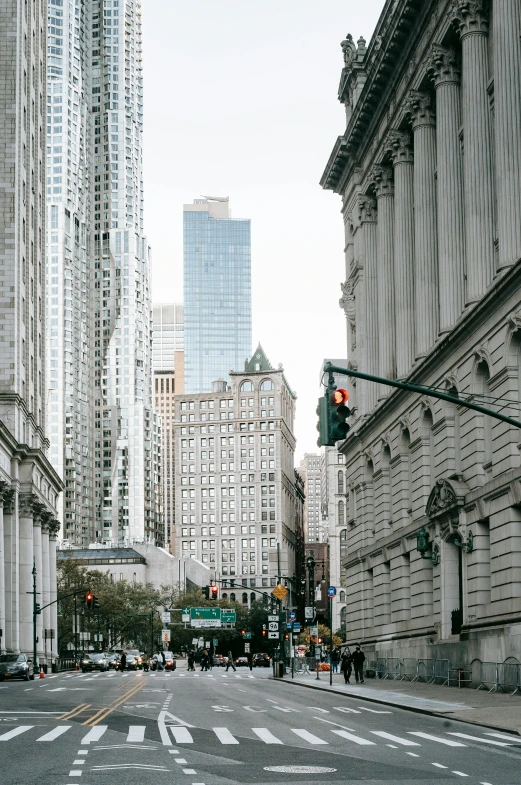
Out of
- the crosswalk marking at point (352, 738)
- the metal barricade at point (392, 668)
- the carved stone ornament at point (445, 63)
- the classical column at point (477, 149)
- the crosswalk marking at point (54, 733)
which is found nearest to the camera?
the crosswalk marking at point (352, 738)

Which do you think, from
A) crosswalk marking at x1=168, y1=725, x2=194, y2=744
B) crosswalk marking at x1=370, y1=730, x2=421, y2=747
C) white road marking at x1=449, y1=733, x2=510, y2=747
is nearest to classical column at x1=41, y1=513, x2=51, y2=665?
crosswalk marking at x1=168, y1=725, x2=194, y2=744

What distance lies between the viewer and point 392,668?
191ft

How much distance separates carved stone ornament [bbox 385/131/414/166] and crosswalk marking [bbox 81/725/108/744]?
42.4 m

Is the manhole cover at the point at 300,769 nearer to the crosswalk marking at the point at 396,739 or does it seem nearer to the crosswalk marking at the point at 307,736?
the crosswalk marking at the point at 396,739

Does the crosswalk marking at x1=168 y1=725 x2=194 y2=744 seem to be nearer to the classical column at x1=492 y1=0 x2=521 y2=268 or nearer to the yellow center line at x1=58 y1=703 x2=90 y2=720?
the yellow center line at x1=58 y1=703 x2=90 y2=720

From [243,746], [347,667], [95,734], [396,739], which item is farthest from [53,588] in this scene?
[243,746]

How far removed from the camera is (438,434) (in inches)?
2045

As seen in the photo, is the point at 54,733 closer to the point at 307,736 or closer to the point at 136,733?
the point at 136,733

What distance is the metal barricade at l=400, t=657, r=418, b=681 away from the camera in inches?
2096

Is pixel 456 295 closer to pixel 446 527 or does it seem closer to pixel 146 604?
pixel 446 527

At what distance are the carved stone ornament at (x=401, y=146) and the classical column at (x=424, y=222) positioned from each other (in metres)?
3.47

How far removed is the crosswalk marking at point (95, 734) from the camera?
928 inches

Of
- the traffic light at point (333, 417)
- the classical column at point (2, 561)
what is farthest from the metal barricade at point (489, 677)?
the classical column at point (2, 561)

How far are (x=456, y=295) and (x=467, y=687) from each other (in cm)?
1633
